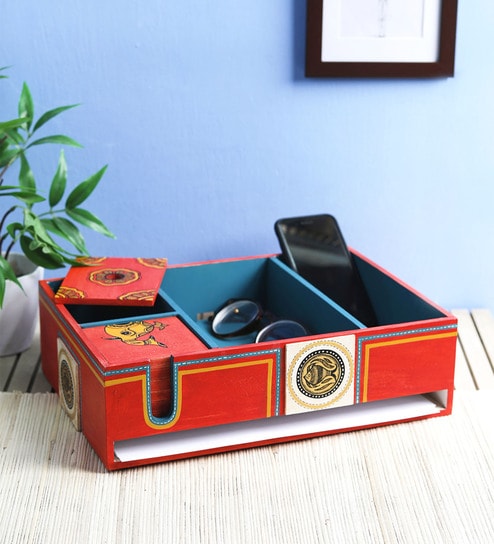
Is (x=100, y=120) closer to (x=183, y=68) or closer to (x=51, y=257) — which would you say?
(x=183, y=68)

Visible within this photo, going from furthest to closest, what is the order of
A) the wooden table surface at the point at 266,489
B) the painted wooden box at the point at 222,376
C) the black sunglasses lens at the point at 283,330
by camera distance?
the black sunglasses lens at the point at 283,330 → the painted wooden box at the point at 222,376 → the wooden table surface at the point at 266,489

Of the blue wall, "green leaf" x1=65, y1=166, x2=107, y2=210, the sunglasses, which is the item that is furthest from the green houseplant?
the sunglasses

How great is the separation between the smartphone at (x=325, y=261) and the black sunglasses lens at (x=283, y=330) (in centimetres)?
20

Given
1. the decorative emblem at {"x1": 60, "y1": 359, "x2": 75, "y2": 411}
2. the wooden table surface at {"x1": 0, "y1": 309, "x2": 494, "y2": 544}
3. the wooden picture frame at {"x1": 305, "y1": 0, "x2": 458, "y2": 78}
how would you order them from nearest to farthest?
1. the wooden table surface at {"x1": 0, "y1": 309, "x2": 494, "y2": 544}
2. the decorative emblem at {"x1": 60, "y1": 359, "x2": 75, "y2": 411}
3. the wooden picture frame at {"x1": 305, "y1": 0, "x2": 458, "y2": 78}

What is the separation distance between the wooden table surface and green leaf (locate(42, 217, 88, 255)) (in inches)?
10.8

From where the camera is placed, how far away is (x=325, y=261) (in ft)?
5.95

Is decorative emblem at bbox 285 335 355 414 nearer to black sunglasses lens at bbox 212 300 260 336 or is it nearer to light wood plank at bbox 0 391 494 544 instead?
light wood plank at bbox 0 391 494 544

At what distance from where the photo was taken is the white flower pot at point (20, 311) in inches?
69.0

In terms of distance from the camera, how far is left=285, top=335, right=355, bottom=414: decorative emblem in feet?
4.77

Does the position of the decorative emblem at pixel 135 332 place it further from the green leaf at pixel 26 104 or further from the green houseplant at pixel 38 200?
the green leaf at pixel 26 104

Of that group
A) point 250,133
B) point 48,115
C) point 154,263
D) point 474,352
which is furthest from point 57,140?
point 474,352

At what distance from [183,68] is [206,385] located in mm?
677

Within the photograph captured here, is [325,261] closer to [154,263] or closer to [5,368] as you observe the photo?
[154,263]

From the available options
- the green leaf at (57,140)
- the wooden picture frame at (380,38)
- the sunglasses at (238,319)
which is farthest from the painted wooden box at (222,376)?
the wooden picture frame at (380,38)
